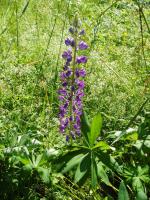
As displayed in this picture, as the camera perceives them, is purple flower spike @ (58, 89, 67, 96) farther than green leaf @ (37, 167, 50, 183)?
Yes

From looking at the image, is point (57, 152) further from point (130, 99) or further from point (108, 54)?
point (108, 54)

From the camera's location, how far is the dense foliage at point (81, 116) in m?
1.54

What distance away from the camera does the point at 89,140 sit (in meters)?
1.49

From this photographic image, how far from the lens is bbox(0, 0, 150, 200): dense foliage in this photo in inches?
60.7

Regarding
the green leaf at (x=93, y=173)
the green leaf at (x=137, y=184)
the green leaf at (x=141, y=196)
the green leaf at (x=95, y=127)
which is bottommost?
the green leaf at (x=141, y=196)

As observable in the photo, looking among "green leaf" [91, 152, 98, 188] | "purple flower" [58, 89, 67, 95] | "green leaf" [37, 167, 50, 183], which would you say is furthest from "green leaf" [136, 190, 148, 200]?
"purple flower" [58, 89, 67, 95]

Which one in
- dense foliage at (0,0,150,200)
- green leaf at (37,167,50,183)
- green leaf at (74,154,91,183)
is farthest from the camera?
green leaf at (37,167,50,183)

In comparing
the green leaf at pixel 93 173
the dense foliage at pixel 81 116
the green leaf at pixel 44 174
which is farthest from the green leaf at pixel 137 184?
the green leaf at pixel 44 174

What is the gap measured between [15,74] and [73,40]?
4.25ft

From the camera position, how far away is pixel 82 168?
1.45 m

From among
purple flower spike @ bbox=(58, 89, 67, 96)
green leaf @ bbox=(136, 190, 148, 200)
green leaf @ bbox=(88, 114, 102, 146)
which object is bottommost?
green leaf @ bbox=(136, 190, 148, 200)

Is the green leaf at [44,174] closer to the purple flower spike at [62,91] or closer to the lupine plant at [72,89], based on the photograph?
the lupine plant at [72,89]

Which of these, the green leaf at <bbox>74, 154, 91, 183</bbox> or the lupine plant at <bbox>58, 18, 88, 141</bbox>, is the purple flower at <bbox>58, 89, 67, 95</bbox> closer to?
the lupine plant at <bbox>58, 18, 88, 141</bbox>

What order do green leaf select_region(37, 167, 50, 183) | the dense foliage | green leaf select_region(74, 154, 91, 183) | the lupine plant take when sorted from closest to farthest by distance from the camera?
1. green leaf select_region(74, 154, 91, 183)
2. the dense foliage
3. green leaf select_region(37, 167, 50, 183)
4. the lupine plant
